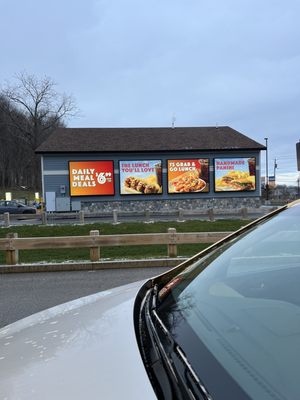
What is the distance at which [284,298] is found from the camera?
2.00 metres

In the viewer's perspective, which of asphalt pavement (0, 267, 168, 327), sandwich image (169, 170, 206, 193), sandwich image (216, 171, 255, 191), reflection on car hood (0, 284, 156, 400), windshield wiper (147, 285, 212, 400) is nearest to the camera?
windshield wiper (147, 285, 212, 400)

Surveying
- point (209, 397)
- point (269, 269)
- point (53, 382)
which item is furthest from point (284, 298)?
point (53, 382)

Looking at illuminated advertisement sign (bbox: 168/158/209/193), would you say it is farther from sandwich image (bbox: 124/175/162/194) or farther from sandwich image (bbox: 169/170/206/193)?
sandwich image (bbox: 124/175/162/194)

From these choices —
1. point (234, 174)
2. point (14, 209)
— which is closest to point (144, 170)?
point (234, 174)

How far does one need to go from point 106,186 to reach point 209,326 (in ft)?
118

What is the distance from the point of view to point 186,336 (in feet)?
5.65

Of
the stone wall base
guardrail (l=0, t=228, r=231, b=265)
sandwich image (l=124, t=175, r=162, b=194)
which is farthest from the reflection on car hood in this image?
sandwich image (l=124, t=175, r=162, b=194)

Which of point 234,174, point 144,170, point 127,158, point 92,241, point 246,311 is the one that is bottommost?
point 92,241

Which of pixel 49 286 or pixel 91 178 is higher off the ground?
pixel 91 178

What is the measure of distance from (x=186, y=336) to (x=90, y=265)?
8.84 meters

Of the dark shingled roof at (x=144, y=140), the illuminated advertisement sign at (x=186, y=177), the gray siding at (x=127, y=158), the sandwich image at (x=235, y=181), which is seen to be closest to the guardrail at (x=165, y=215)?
the gray siding at (x=127, y=158)

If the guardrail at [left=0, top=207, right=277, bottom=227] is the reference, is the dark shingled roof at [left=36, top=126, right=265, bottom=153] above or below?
above

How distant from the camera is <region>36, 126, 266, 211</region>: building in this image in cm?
3716

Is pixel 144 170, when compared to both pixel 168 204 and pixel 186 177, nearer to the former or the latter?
pixel 168 204
